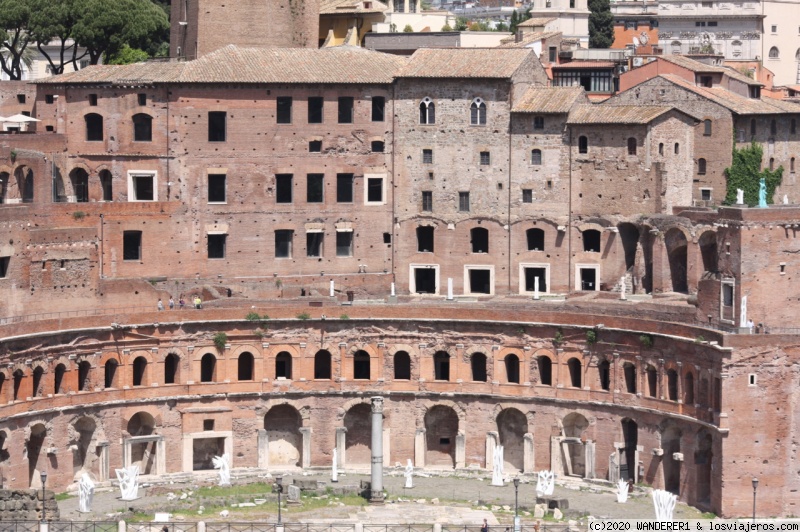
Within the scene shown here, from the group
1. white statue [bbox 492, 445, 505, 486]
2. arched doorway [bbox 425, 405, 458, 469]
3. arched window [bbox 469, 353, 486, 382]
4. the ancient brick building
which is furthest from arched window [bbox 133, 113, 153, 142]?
white statue [bbox 492, 445, 505, 486]

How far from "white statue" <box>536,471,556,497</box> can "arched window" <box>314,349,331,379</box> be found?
35.0 feet

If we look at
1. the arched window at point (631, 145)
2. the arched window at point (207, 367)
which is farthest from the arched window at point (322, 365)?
the arched window at point (631, 145)

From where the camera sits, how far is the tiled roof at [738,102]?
8994cm

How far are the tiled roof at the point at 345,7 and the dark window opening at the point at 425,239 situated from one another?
14987mm

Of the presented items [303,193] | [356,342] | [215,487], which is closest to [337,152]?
[303,193]

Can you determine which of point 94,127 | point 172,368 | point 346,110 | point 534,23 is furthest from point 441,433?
point 534,23

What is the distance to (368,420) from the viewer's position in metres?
86.4

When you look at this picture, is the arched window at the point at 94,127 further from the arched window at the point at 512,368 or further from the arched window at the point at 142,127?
the arched window at the point at 512,368

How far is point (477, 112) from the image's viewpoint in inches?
3546

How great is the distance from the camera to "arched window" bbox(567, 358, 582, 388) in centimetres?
8425

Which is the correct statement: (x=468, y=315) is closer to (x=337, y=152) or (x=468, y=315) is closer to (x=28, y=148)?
(x=337, y=152)

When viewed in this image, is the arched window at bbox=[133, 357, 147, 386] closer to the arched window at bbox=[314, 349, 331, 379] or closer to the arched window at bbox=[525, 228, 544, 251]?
the arched window at bbox=[314, 349, 331, 379]

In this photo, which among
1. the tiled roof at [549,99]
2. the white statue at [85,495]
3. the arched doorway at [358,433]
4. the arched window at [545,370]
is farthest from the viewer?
the tiled roof at [549,99]

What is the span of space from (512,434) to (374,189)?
12.4 meters
